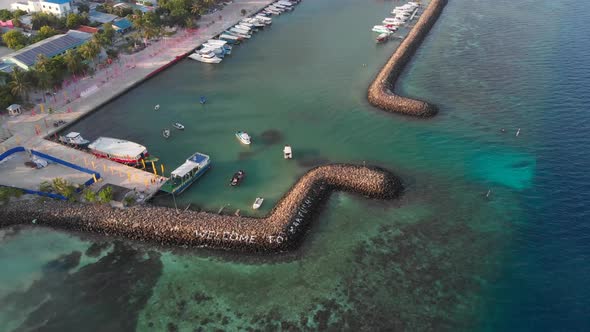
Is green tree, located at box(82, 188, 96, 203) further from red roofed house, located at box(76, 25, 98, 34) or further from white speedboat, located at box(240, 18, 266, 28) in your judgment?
white speedboat, located at box(240, 18, 266, 28)

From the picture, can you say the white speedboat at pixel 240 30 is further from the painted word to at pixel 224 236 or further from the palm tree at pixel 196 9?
the painted word to at pixel 224 236

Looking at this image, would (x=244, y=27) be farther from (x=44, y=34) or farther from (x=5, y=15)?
(x=5, y=15)

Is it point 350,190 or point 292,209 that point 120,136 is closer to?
point 292,209

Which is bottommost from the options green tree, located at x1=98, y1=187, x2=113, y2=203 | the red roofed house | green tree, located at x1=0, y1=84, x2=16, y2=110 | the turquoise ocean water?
the turquoise ocean water

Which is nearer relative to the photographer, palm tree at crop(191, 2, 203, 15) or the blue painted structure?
the blue painted structure

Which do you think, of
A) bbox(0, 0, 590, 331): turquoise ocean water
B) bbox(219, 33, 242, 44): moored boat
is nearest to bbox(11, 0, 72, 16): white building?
bbox(0, 0, 590, 331): turquoise ocean water

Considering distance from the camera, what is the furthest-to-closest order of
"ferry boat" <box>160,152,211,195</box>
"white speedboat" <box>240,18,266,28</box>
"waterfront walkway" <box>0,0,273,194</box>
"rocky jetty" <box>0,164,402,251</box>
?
1. "white speedboat" <box>240,18,266,28</box>
2. "waterfront walkway" <box>0,0,273,194</box>
3. "ferry boat" <box>160,152,211,195</box>
4. "rocky jetty" <box>0,164,402,251</box>
